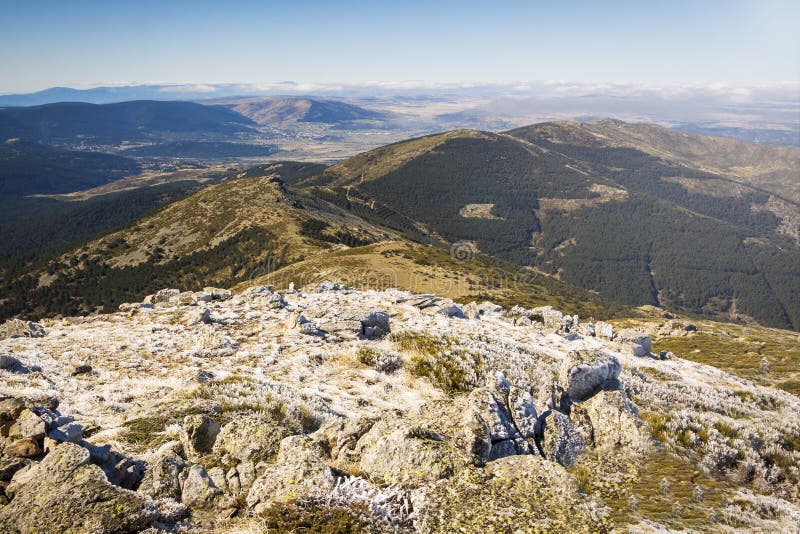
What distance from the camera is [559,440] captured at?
1372 cm

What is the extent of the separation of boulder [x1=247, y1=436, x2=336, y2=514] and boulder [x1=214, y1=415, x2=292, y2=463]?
111cm

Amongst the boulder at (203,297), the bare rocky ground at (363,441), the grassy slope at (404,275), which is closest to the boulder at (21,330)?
the bare rocky ground at (363,441)

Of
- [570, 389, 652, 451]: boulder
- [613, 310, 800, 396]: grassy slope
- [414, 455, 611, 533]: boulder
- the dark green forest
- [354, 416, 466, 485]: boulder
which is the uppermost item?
[354, 416, 466, 485]: boulder

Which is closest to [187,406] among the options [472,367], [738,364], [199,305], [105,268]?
[472,367]

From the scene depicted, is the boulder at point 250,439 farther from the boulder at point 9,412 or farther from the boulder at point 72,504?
the boulder at point 9,412

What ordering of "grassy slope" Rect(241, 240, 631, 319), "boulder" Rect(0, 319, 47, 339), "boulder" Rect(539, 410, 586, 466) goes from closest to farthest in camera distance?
1. "boulder" Rect(539, 410, 586, 466)
2. "boulder" Rect(0, 319, 47, 339)
3. "grassy slope" Rect(241, 240, 631, 319)

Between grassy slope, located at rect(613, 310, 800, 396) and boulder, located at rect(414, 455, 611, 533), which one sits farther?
grassy slope, located at rect(613, 310, 800, 396)

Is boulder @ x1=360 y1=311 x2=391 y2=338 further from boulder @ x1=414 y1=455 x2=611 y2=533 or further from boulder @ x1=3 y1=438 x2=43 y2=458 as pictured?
boulder @ x1=3 y1=438 x2=43 y2=458

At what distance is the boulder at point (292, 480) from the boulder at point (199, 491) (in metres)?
0.96

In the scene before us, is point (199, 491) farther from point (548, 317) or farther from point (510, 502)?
point (548, 317)

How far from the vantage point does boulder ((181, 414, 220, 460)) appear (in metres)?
12.5

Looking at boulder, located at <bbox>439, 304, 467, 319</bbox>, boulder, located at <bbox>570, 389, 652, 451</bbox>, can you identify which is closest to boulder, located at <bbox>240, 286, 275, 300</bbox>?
boulder, located at <bbox>439, 304, 467, 319</bbox>

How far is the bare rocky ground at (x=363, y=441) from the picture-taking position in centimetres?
940

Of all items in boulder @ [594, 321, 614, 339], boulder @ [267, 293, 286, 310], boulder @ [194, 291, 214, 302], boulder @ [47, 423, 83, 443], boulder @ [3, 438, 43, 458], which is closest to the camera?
boulder @ [3, 438, 43, 458]
